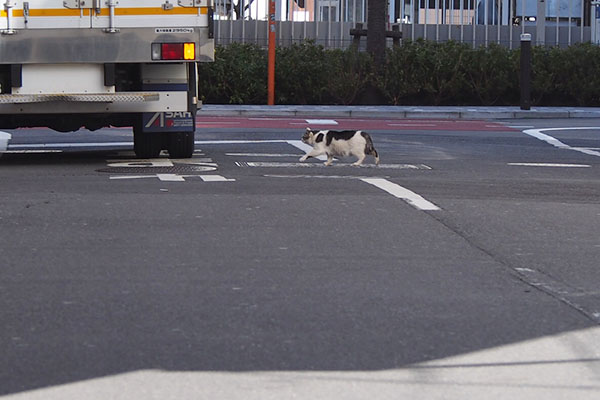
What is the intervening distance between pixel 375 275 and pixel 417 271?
0.28 meters

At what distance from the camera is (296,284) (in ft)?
22.7

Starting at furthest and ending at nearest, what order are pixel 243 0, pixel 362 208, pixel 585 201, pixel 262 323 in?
1. pixel 243 0
2. pixel 585 201
3. pixel 362 208
4. pixel 262 323

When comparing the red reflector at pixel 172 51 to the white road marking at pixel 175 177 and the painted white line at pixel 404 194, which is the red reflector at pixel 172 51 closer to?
the white road marking at pixel 175 177

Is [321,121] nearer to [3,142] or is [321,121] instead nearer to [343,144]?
[3,142]

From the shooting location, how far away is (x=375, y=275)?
7211 millimetres

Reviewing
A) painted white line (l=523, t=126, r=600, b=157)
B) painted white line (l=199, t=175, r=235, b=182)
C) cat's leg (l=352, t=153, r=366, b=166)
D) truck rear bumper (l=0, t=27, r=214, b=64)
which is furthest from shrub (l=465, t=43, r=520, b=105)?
painted white line (l=199, t=175, r=235, b=182)

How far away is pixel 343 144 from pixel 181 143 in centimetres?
184

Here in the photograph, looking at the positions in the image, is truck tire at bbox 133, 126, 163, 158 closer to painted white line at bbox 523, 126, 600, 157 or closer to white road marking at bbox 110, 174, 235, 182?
white road marking at bbox 110, 174, 235, 182

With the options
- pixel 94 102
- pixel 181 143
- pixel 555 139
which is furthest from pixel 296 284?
pixel 555 139

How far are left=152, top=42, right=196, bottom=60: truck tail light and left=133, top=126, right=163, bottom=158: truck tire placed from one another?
1559 millimetres

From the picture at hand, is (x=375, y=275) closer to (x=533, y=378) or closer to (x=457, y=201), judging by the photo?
(x=533, y=378)

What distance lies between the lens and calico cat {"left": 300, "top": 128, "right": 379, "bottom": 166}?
14086 mm

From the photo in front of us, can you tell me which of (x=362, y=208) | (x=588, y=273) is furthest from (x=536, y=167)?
(x=588, y=273)

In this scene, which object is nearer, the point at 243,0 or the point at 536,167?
the point at 536,167
